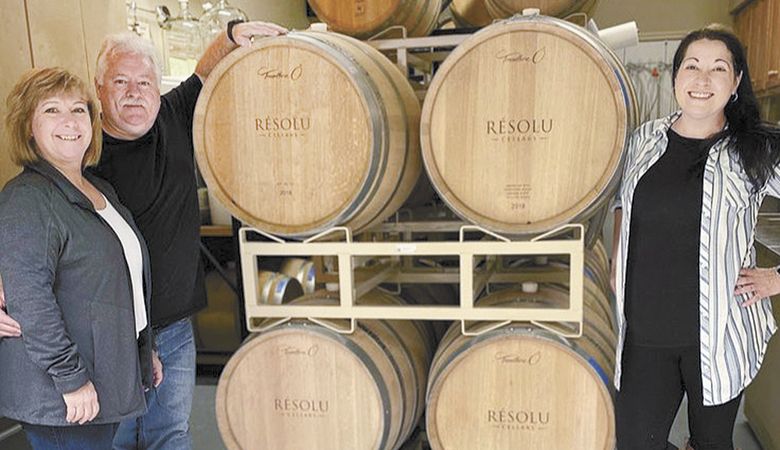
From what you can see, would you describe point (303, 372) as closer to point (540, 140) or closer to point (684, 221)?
point (540, 140)

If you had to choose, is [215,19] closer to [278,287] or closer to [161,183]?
[278,287]

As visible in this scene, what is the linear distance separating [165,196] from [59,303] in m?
0.58

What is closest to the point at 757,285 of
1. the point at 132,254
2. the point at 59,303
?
the point at 132,254

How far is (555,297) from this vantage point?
2.06 m

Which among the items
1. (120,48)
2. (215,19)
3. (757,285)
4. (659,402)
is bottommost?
(659,402)

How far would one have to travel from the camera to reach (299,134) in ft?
6.00

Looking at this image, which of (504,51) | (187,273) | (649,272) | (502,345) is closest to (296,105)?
(504,51)

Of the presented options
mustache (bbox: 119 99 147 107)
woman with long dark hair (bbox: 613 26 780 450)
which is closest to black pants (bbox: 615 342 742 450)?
woman with long dark hair (bbox: 613 26 780 450)

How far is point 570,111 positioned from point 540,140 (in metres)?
0.11

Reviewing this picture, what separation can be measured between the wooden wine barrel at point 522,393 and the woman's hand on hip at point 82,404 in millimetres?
949

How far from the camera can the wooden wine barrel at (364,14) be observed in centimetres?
235

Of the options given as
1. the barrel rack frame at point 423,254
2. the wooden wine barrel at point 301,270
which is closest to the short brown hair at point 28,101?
the barrel rack frame at point 423,254

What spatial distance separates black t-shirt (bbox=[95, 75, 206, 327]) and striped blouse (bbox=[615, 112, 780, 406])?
1.43 meters

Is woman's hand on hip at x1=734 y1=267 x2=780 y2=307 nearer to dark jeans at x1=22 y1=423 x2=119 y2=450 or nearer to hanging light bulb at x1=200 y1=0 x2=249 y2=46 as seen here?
dark jeans at x1=22 y1=423 x2=119 y2=450
